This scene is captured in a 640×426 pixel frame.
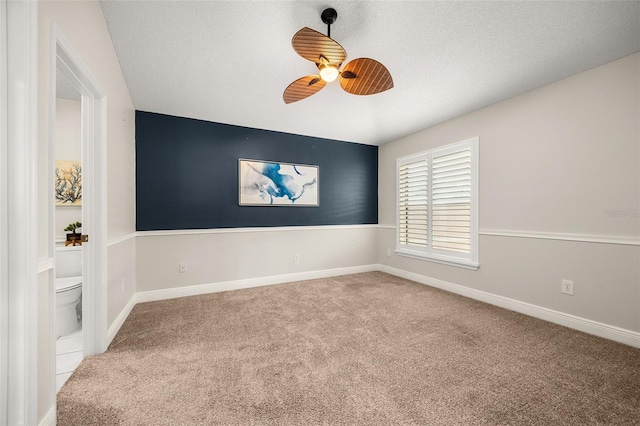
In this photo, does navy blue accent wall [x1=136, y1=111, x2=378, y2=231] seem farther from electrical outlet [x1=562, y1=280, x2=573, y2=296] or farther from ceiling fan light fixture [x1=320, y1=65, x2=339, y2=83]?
electrical outlet [x1=562, y1=280, x2=573, y2=296]

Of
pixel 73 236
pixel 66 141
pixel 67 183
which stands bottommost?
pixel 73 236

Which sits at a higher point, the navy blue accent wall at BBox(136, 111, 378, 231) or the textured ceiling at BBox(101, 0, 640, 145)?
the textured ceiling at BBox(101, 0, 640, 145)

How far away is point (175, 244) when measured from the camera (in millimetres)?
3424

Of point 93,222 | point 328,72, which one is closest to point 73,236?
point 93,222

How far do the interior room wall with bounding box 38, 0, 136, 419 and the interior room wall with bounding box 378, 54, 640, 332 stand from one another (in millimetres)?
3723

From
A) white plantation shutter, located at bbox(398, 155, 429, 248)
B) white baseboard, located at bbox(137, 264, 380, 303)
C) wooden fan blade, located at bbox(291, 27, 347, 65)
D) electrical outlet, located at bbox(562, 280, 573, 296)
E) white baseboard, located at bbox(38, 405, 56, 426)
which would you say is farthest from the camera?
white plantation shutter, located at bbox(398, 155, 429, 248)

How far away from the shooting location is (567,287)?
250 centimetres

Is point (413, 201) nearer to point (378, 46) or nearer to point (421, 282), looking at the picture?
point (421, 282)

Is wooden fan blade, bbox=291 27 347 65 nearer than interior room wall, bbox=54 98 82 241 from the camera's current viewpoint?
Yes

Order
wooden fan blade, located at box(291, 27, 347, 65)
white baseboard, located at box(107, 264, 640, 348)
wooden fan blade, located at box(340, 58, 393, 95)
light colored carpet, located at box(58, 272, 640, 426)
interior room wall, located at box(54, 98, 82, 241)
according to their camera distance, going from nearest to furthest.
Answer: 1. light colored carpet, located at box(58, 272, 640, 426)
2. wooden fan blade, located at box(291, 27, 347, 65)
3. wooden fan blade, located at box(340, 58, 393, 95)
4. white baseboard, located at box(107, 264, 640, 348)
5. interior room wall, located at box(54, 98, 82, 241)

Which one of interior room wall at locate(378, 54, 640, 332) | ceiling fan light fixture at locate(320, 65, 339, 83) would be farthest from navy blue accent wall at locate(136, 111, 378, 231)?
ceiling fan light fixture at locate(320, 65, 339, 83)

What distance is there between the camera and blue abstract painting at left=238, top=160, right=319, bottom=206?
12.5ft

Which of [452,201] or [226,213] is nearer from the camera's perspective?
[452,201]

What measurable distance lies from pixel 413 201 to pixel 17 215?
408cm
